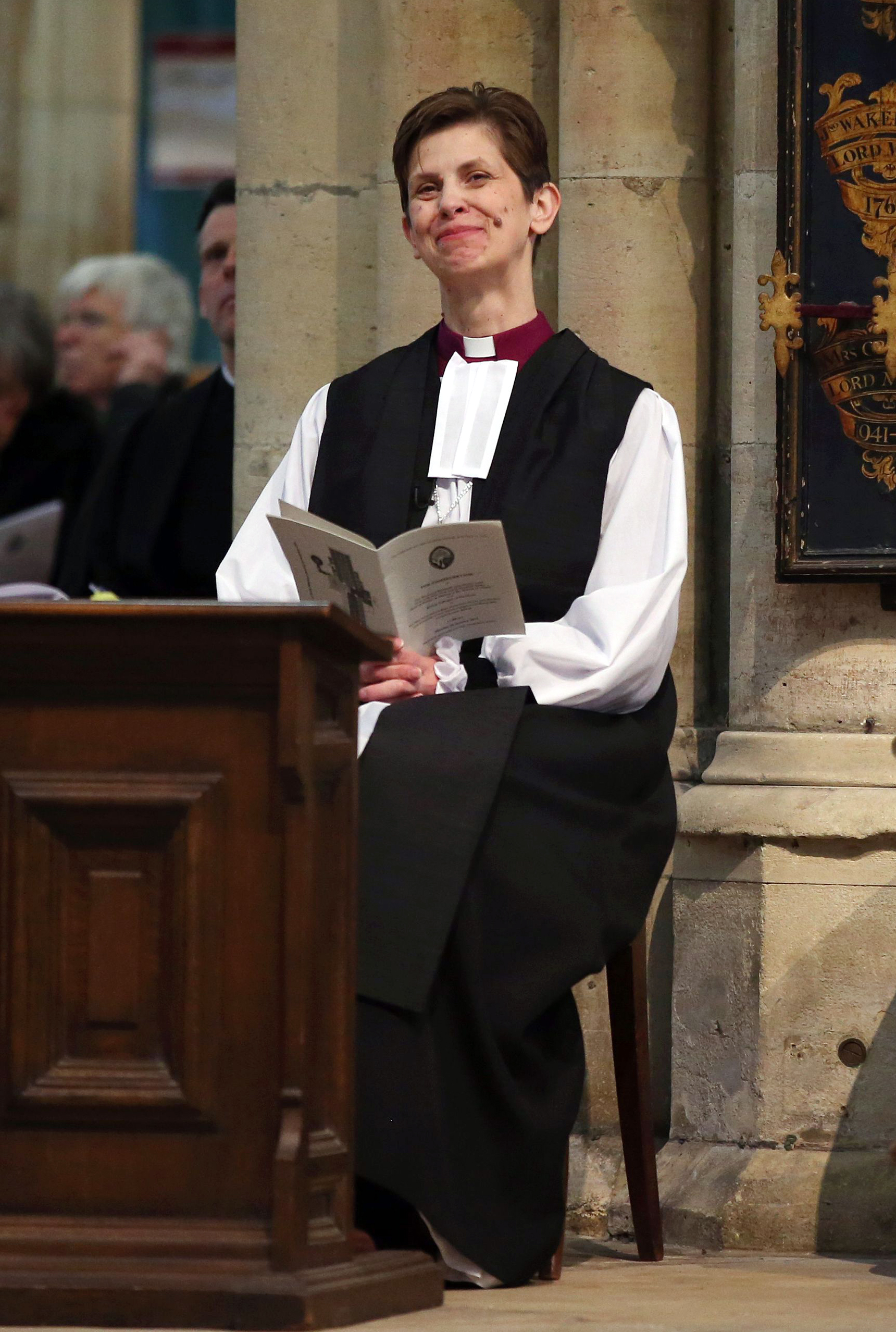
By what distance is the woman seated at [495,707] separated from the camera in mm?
3521

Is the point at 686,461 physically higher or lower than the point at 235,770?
higher

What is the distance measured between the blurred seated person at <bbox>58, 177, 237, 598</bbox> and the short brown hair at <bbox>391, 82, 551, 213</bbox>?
58.6 inches

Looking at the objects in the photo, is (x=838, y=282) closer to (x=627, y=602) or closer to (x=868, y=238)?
(x=868, y=238)

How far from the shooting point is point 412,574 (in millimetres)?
3553

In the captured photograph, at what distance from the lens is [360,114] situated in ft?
17.1

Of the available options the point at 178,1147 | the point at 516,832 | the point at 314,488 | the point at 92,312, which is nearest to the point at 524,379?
the point at 314,488

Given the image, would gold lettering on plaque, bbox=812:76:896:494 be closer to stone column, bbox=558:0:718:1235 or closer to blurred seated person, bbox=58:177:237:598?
stone column, bbox=558:0:718:1235

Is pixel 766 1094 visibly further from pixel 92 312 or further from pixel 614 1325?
pixel 92 312

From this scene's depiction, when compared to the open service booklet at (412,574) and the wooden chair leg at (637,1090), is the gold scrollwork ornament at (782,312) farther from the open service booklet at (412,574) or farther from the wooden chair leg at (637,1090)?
the wooden chair leg at (637,1090)

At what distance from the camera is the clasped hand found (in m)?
3.88

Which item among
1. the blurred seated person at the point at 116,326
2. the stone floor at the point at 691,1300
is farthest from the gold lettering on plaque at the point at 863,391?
the blurred seated person at the point at 116,326

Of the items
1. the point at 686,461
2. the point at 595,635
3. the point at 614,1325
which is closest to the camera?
the point at 614,1325

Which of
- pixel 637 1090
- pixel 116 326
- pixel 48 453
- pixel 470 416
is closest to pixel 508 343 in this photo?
pixel 470 416

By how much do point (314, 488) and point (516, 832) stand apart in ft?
3.08
